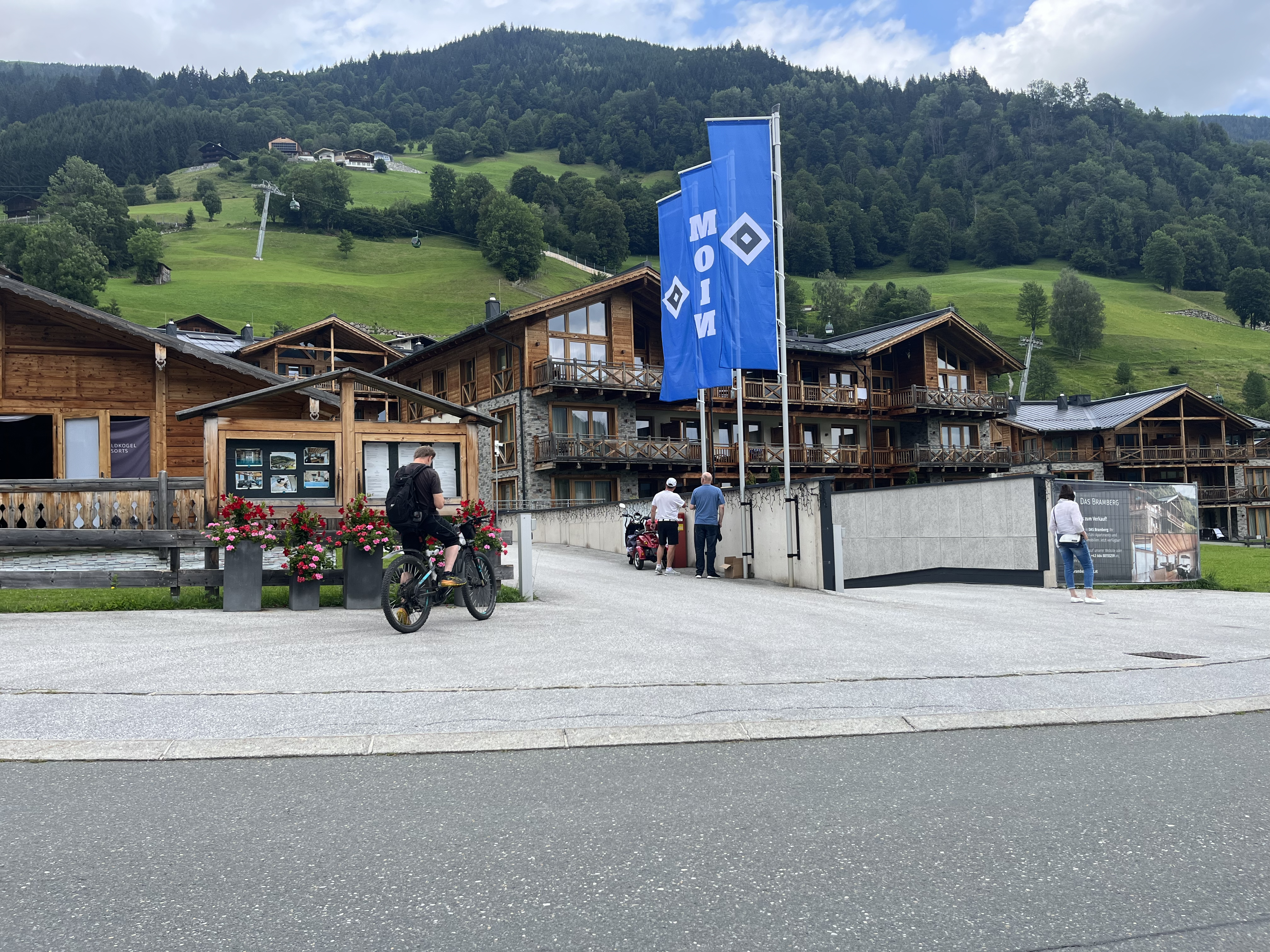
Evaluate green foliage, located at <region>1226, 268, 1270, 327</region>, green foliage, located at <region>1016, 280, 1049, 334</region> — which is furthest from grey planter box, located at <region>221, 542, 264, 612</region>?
green foliage, located at <region>1226, 268, 1270, 327</region>

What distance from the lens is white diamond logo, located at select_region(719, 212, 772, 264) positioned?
18.5m

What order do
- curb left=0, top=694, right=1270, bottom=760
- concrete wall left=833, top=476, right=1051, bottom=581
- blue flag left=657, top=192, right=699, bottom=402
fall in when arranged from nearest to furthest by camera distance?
curb left=0, top=694, right=1270, bottom=760 < concrete wall left=833, top=476, right=1051, bottom=581 < blue flag left=657, top=192, right=699, bottom=402

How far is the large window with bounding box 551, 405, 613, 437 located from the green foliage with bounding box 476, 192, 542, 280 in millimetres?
72132

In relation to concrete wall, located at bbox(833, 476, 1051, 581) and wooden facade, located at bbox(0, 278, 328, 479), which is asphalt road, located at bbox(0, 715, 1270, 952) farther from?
wooden facade, located at bbox(0, 278, 328, 479)

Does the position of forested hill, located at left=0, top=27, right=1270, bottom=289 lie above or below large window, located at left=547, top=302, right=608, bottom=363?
above

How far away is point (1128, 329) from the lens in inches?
4579

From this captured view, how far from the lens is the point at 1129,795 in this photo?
497cm

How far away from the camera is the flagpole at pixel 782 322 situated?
1803 cm

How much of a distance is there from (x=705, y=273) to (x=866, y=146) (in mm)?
164566

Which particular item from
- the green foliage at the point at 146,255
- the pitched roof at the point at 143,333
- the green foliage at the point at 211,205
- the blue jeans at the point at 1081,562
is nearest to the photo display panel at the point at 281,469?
the pitched roof at the point at 143,333

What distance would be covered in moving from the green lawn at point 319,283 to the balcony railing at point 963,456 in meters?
45.0

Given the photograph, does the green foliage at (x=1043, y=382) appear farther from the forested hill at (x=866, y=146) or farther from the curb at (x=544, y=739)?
the curb at (x=544, y=739)

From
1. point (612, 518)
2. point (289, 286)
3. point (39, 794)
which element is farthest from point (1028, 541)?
point (289, 286)

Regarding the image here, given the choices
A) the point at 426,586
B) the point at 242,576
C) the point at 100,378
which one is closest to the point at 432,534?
the point at 426,586
